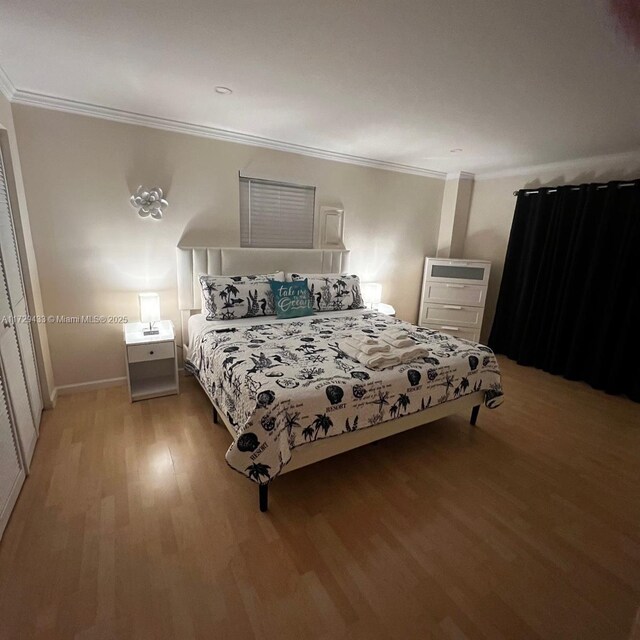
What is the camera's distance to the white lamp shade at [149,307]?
2.71 metres

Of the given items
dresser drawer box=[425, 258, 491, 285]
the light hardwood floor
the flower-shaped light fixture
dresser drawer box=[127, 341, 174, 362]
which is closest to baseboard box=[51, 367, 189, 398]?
the light hardwood floor

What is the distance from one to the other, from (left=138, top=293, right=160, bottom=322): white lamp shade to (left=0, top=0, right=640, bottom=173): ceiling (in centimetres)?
144

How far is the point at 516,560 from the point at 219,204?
331 centimetres

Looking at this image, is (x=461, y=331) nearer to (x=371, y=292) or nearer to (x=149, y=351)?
(x=371, y=292)

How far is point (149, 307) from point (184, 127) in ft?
5.13

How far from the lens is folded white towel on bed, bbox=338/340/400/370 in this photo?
201cm

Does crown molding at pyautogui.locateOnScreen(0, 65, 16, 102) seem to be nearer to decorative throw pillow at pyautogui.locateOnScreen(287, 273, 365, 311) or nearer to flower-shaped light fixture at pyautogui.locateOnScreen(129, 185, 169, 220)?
flower-shaped light fixture at pyautogui.locateOnScreen(129, 185, 169, 220)

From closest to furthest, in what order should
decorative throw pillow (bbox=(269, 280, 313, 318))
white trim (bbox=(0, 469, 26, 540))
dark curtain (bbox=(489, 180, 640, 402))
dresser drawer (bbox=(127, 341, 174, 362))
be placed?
1. white trim (bbox=(0, 469, 26, 540))
2. dresser drawer (bbox=(127, 341, 174, 362))
3. decorative throw pillow (bbox=(269, 280, 313, 318))
4. dark curtain (bbox=(489, 180, 640, 402))

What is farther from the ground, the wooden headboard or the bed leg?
the wooden headboard

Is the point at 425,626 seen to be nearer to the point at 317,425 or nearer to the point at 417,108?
the point at 317,425

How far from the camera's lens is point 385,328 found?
282 centimetres

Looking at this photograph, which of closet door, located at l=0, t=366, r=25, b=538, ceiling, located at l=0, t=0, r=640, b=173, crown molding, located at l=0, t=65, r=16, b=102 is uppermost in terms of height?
ceiling, located at l=0, t=0, r=640, b=173

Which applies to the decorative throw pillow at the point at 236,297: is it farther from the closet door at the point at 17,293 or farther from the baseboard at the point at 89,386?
the closet door at the point at 17,293

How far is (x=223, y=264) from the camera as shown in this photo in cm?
317
